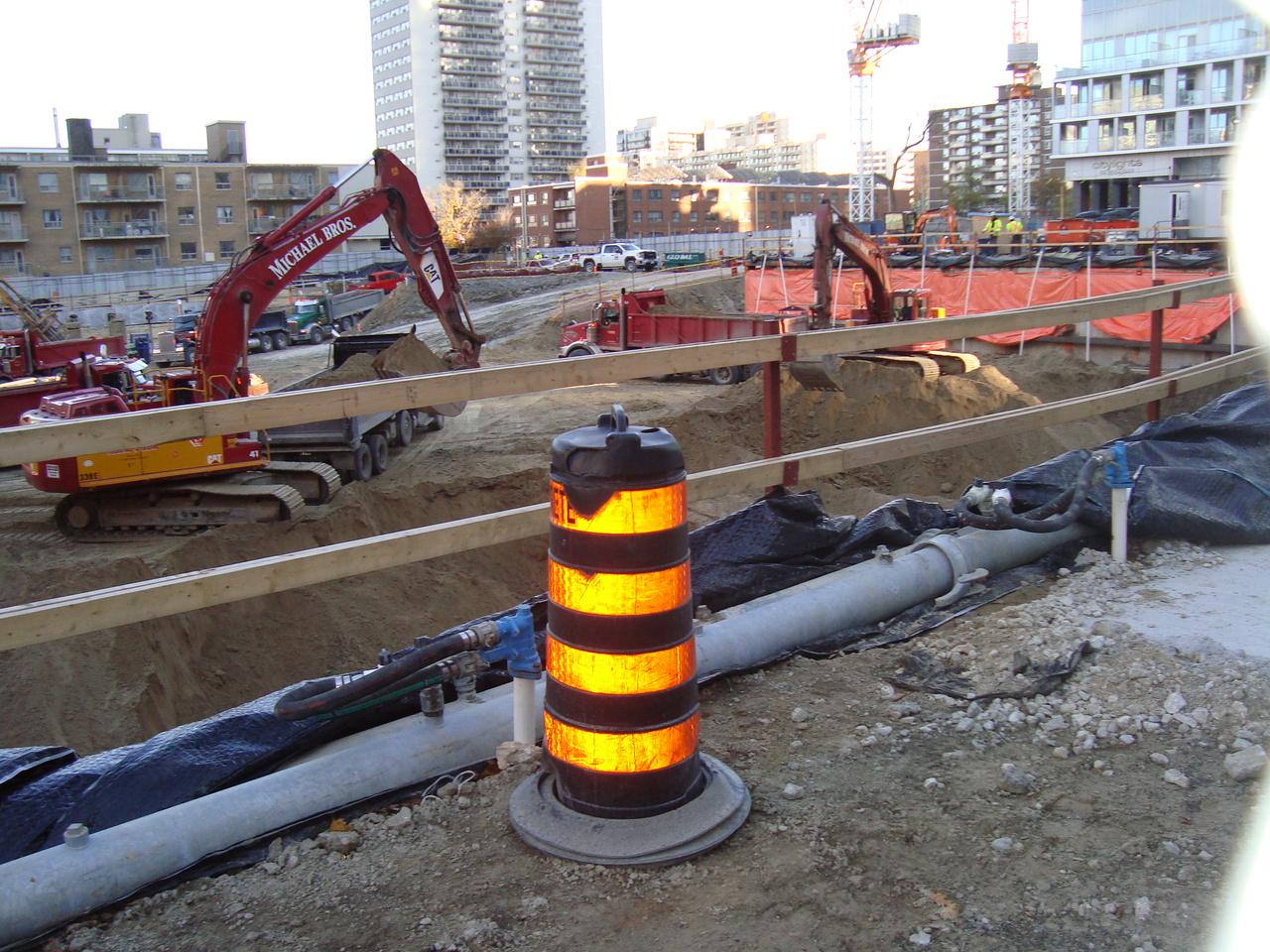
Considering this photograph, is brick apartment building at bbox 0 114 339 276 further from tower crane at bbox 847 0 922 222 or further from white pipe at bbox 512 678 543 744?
white pipe at bbox 512 678 543 744

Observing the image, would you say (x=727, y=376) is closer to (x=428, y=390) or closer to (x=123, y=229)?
(x=428, y=390)

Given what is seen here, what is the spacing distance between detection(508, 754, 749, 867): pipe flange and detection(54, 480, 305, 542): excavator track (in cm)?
1037

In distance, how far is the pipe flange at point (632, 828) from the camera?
2.82 metres

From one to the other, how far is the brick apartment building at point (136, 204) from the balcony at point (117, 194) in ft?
0.24

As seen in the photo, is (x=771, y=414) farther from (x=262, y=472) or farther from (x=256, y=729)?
(x=262, y=472)

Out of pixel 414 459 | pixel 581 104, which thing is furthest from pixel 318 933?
pixel 581 104

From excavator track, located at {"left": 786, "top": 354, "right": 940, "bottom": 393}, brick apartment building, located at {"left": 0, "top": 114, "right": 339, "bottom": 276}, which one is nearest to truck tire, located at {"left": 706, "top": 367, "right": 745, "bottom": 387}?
excavator track, located at {"left": 786, "top": 354, "right": 940, "bottom": 393}

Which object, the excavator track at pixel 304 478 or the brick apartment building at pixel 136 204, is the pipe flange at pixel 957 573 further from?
the brick apartment building at pixel 136 204

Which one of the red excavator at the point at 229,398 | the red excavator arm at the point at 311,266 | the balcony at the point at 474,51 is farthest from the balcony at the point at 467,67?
the red excavator at the point at 229,398

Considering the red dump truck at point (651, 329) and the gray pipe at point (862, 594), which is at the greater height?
the red dump truck at point (651, 329)

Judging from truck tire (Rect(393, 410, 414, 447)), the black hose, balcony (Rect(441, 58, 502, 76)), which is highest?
balcony (Rect(441, 58, 502, 76))

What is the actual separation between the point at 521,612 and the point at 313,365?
30.9 meters

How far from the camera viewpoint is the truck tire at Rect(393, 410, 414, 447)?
698 inches

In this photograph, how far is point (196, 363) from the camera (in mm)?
13688
